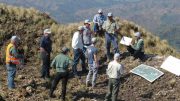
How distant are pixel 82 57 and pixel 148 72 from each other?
9.77ft

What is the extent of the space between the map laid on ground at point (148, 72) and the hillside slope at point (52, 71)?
0.19 metres

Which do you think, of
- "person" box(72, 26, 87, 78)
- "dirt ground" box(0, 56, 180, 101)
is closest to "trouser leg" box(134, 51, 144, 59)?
"dirt ground" box(0, 56, 180, 101)

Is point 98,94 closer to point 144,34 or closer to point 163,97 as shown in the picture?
point 163,97

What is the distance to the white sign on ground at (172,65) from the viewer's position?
752 inches

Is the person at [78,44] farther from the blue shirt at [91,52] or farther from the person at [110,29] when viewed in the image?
the person at [110,29]

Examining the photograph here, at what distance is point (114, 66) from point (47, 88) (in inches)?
139

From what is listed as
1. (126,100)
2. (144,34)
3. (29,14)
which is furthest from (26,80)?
(144,34)

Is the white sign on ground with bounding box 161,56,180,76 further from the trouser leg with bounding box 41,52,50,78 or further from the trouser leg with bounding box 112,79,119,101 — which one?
the trouser leg with bounding box 41,52,50,78

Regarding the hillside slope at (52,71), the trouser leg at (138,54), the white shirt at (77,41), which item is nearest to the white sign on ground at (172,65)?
the hillside slope at (52,71)

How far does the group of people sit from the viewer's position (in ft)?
50.3

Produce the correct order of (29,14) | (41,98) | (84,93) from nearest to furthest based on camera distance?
1. (41,98)
2. (84,93)
3. (29,14)

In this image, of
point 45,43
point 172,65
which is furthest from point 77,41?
point 172,65

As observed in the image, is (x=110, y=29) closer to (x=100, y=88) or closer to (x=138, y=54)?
(x=138, y=54)

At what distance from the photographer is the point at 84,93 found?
1720cm
